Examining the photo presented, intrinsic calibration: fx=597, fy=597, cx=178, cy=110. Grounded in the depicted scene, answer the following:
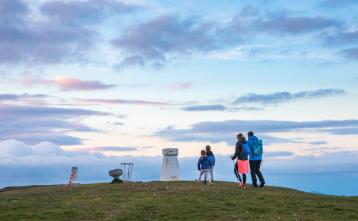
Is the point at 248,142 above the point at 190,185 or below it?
above

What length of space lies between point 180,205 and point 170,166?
1831cm

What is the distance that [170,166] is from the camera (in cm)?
4816

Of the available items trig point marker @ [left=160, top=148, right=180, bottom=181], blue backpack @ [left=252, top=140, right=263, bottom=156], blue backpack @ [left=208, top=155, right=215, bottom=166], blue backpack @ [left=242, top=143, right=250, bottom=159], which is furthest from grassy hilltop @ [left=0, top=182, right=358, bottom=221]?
trig point marker @ [left=160, top=148, right=180, bottom=181]

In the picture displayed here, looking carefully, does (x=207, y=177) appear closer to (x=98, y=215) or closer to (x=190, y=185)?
(x=190, y=185)

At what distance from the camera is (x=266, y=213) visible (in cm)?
2802

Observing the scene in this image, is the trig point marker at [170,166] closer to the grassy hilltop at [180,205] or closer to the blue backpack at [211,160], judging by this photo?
the blue backpack at [211,160]

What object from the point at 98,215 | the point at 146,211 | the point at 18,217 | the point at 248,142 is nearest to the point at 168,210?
the point at 146,211

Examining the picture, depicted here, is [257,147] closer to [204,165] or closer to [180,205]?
[204,165]

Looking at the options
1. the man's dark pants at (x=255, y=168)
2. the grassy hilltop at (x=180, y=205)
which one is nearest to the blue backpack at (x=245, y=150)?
the man's dark pants at (x=255, y=168)

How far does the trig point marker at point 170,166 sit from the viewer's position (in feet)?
158

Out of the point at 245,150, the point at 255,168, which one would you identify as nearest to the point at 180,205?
the point at 245,150

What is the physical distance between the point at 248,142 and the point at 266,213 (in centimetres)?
905

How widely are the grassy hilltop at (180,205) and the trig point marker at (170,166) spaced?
399 inches

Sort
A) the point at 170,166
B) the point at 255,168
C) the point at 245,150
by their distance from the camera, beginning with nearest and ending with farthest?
the point at 245,150 → the point at 255,168 → the point at 170,166
